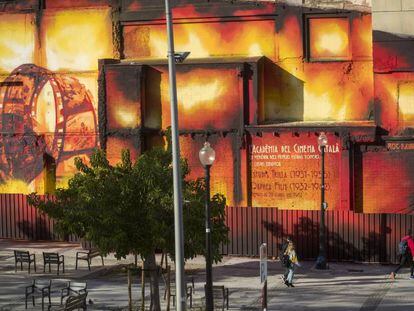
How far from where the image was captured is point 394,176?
40.4 m

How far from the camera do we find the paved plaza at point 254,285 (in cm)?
2838

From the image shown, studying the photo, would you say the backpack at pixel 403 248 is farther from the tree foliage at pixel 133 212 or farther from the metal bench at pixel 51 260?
the metal bench at pixel 51 260

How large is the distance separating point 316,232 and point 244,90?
7966 millimetres

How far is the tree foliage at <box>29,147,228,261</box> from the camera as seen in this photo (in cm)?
2484

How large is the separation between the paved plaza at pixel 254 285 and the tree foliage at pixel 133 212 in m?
3.13

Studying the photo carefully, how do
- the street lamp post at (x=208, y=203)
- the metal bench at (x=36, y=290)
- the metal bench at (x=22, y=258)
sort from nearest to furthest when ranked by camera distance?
1. the street lamp post at (x=208, y=203)
2. the metal bench at (x=36, y=290)
3. the metal bench at (x=22, y=258)

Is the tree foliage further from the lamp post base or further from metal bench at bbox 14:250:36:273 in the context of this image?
the lamp post base

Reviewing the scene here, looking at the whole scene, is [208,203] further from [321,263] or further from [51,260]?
[321,263]

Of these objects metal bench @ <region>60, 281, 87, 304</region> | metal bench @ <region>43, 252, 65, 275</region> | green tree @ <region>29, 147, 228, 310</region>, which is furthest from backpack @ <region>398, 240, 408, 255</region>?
metal bench @ <region>43, 252, 65, 275</region>

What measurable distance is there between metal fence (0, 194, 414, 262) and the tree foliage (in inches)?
430

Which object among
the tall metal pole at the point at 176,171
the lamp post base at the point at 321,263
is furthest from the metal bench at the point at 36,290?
the lamp post base at the point at 321,263

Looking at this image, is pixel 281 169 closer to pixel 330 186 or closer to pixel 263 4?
pixel 330 186

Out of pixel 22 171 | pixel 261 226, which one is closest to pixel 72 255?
pixel 261 226

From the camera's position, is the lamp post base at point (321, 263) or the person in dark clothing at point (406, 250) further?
the lamp post base at point (321, 263)
